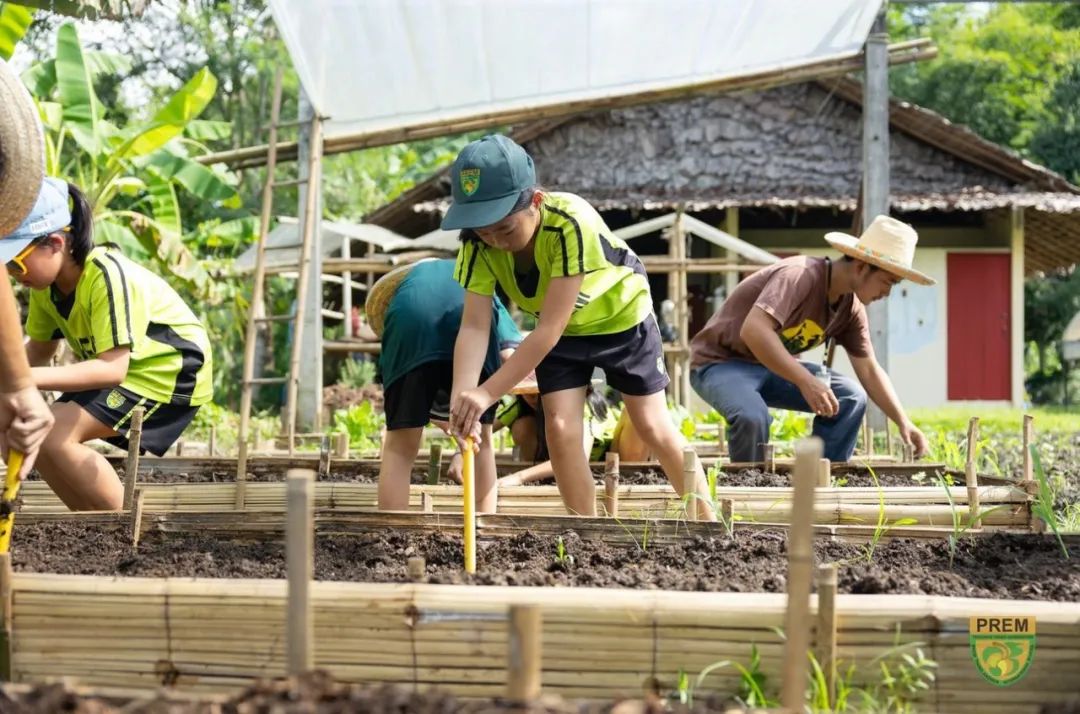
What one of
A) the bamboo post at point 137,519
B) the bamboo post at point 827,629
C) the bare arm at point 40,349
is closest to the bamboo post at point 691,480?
the bamboo post at point 827,629

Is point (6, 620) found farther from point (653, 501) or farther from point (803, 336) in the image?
point (803, 336)

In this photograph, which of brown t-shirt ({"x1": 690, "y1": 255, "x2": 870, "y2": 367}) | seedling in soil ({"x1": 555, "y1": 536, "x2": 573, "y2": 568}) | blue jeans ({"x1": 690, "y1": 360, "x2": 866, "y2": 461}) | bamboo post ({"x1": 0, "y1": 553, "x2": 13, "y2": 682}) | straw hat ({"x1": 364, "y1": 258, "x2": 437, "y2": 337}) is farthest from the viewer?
blue jeans ({"x1": 690, "y1": 360, "x2": 866, "y2": 461})

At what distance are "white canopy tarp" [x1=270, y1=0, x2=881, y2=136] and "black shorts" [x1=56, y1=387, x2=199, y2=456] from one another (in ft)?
15.7

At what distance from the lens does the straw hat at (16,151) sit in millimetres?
2646

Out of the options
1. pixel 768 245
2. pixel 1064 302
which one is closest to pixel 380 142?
pixel 768 245

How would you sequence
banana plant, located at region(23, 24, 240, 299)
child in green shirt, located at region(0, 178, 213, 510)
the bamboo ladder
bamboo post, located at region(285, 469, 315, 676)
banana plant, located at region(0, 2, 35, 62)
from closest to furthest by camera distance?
bamboo post, located at region(285, 469, 315, 676) → child in green shirt, located at region(0, 178, 213, 510) → banana plant, located at region(0, 2, 35, 62) → the bamboo ladder → banana plant, located at region(23, 24, 240, 299)

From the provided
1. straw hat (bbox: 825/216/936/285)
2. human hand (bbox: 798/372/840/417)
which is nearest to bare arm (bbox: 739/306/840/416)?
human hand (bbox: 798/372/840/417)

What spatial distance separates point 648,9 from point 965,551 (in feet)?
20.8

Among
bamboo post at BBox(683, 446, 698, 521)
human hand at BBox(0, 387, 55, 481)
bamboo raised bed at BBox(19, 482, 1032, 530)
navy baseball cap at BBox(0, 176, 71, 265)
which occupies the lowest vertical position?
bamboo raised bed at BBox(19, 482, 1032, 530)

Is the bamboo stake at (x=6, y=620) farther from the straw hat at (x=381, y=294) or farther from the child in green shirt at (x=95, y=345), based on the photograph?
the straw hat at (x=381, y=294)

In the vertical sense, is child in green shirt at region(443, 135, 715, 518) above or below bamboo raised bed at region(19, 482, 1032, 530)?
above

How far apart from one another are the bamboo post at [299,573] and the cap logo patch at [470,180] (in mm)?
1722

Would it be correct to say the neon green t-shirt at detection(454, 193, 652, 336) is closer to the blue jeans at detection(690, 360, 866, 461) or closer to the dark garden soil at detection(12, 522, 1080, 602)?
the dark garden soil at detection(12, 522, 1080, 602)

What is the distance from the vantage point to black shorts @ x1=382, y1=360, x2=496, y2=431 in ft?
13.6
